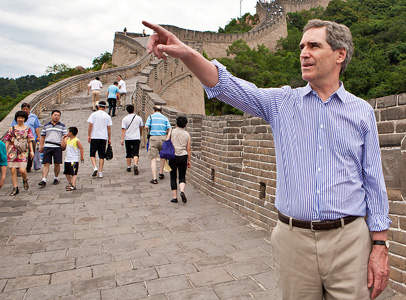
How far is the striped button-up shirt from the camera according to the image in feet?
5.67

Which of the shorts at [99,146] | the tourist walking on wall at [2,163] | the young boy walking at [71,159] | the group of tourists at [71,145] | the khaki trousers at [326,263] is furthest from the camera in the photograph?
the shorts at [99,146]

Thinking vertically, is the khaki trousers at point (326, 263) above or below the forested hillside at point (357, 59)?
below

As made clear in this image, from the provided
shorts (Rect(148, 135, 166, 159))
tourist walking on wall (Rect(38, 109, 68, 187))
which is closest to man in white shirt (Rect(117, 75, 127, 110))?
shorts (Rect(148, 135, 166, 159))

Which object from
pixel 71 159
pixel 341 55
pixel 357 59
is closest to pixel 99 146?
pixel 71 159

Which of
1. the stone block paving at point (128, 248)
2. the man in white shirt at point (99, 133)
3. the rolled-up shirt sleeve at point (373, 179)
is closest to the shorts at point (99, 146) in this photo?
the man in white shirt at point (99, 133)

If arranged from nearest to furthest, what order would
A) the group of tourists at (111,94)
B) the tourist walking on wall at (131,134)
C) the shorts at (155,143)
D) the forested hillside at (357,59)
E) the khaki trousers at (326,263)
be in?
1. the khaki trousers at (326,263)
2. the shorts at (155,143)
3. the tourist walking on wall at (131,134)
4. the group of tourists at (111,94)
5. the forested hillside at (357,59)

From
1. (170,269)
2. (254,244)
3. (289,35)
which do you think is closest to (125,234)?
(170,269)

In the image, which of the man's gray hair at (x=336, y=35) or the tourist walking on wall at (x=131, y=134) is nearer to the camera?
the man's gray hair at (x=336, y=35)

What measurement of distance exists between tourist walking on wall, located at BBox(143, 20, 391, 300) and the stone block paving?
4.65ft

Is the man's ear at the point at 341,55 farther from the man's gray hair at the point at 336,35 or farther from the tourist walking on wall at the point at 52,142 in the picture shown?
the tourist walking on wall at the point at 52,142

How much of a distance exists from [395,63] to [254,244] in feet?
→ 156

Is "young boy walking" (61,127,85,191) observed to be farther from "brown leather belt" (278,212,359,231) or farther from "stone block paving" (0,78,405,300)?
"brown leather belt" (278,212,359,231)

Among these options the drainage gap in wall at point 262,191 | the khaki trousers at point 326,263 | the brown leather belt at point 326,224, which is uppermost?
the brown leather belt at point 326,224

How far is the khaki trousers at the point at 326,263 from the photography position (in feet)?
5.57
